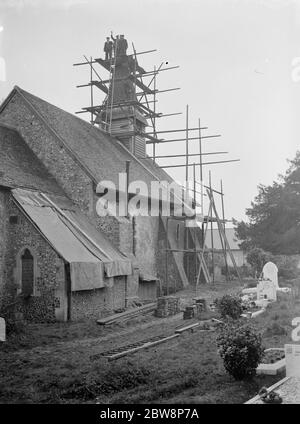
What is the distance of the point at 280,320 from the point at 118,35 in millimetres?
26190

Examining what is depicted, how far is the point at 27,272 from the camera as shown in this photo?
17.4m

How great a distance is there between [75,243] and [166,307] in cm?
455

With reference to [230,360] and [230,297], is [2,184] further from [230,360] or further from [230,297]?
[230,360]

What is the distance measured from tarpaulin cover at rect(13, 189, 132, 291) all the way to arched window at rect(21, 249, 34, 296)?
1159 millimetres

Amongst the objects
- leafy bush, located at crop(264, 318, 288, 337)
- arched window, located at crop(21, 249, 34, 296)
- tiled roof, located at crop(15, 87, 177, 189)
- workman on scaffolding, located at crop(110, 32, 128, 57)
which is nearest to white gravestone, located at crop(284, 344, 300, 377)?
leafy bush, located at crop(264, 318, 288, 337)

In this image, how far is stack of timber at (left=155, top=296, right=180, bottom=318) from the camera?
19281 millimetres

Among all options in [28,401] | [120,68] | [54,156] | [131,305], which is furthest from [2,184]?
[120,68]

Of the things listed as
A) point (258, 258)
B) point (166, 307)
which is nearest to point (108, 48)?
point (258, 258)

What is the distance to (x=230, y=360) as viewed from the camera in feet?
30.0

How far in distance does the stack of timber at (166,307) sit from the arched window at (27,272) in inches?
207

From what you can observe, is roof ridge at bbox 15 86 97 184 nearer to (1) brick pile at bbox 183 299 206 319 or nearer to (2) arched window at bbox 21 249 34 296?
(2) arched window at bbox 21 249 34 296

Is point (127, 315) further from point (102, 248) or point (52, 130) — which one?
point (52, 130)

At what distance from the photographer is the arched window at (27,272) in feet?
56.5

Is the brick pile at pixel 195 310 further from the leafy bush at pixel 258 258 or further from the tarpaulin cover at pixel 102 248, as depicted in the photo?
the leafy bush at pixel 258 258
